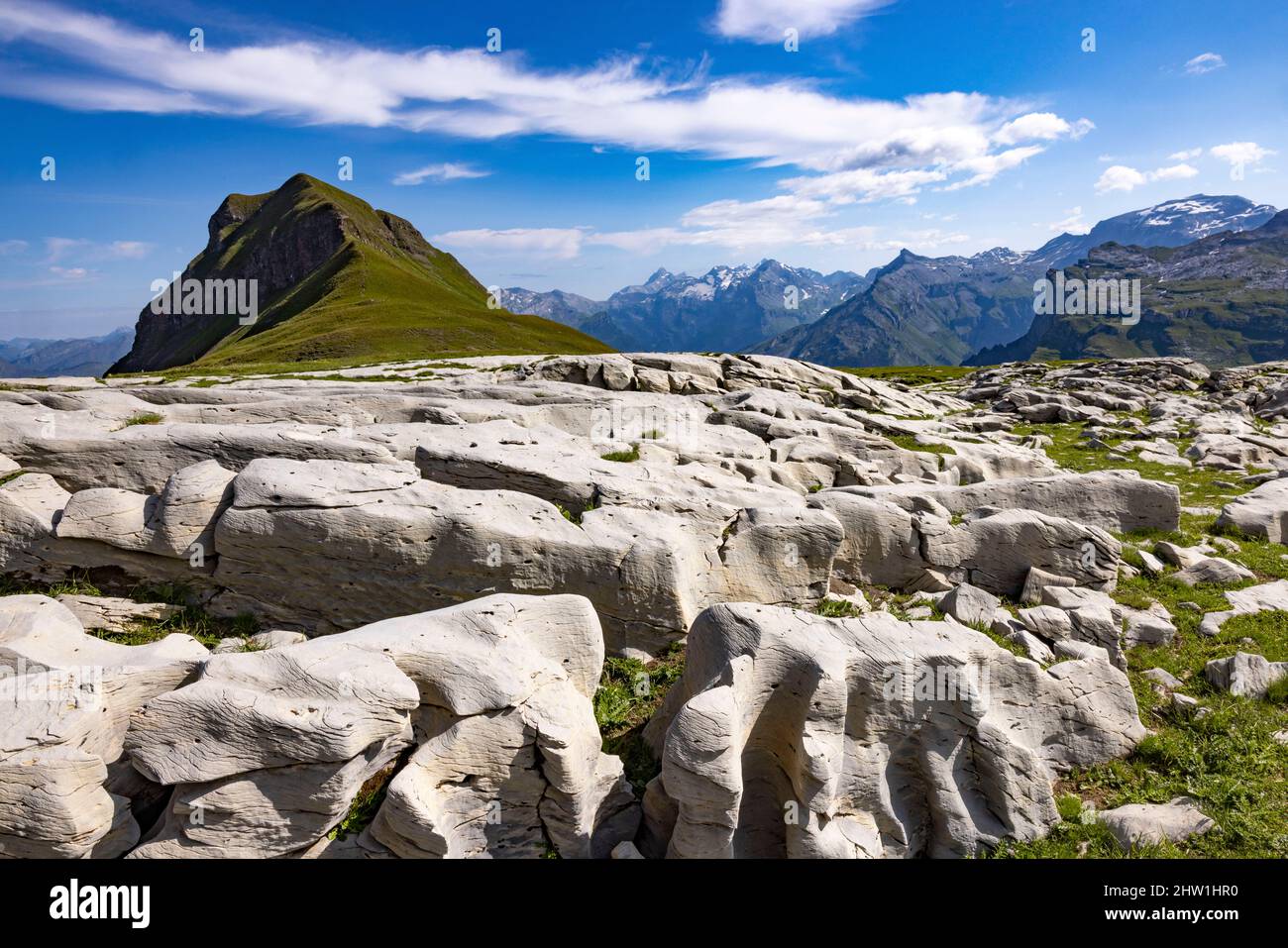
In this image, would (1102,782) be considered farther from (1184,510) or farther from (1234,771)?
(1184,510)

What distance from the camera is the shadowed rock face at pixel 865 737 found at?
9820mm

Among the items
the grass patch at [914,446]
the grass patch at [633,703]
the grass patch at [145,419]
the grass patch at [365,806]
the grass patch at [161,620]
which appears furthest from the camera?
the grass patch at [914,446]

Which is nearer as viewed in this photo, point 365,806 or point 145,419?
point 365,806

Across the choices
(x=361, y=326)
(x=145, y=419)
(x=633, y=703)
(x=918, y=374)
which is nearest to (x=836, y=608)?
(x=633, y=703)

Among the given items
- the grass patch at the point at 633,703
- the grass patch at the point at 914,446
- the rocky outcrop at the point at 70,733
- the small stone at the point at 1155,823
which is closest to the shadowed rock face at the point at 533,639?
the rocky outcrop at the point at 70,733

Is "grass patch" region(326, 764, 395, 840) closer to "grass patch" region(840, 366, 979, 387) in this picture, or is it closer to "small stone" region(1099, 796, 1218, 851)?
"small stone" region(1099, 796, 1218, 851)

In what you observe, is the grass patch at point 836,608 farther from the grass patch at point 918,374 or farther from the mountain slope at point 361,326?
the grass patch at point 918,374

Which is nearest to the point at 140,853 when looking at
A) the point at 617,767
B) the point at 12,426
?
the point at 617,767

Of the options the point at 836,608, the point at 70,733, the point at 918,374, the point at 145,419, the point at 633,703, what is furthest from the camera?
the point at 918,374

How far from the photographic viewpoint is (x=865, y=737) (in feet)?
35.0

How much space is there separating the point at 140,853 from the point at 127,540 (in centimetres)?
787

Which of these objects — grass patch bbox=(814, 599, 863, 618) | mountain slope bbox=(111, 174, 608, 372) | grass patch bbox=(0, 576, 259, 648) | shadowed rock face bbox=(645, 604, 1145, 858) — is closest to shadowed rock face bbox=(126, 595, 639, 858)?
shadowed rock face bbox=(645, 604, 1145, 858)

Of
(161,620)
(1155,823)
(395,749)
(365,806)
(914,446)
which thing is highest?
(914,446)

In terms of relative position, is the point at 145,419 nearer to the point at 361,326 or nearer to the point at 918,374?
the point at 361,326
